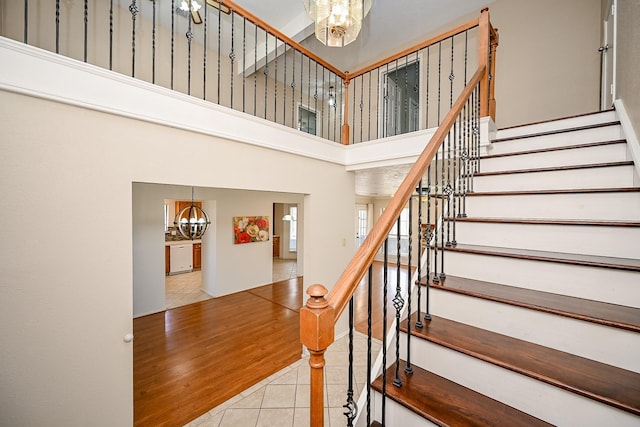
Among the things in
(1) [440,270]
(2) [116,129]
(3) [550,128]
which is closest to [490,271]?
(1) [440,270]

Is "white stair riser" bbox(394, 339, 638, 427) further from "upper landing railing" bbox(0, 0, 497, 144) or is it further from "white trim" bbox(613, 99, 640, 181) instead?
"upper landing railing" bbox(0, 0, 497, 144)

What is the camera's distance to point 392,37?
4.71 m

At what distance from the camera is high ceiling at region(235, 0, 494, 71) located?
3.71 metres

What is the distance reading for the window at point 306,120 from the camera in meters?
6.48

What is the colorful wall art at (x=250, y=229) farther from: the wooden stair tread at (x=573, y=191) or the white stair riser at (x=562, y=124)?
the white stair riser at (x=562, y=124)

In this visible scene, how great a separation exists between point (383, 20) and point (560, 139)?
134 inches

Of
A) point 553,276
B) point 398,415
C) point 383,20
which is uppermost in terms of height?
point 383,20

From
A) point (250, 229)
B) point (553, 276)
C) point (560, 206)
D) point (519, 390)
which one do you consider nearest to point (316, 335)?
point (519, 390)

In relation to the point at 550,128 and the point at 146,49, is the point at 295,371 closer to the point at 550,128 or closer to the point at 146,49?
the point at 550,128

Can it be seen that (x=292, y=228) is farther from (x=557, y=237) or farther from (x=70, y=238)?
(x=557, y=237)

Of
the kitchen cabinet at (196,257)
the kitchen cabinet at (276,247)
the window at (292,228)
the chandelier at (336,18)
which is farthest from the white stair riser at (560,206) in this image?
the kitchen cabinet at (276,247)

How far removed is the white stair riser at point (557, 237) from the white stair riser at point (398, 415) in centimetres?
121

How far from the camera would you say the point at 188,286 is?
20.7 feet

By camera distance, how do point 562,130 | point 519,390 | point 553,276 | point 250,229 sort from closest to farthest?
1. point 519,390
2. point 553,276
3. point 562,130
4. point 250,229
